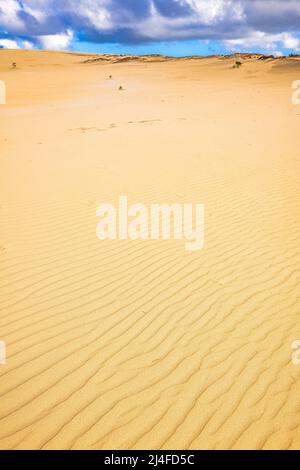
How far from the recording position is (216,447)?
2.37 m

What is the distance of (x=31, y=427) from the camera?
244cm

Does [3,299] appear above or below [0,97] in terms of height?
below

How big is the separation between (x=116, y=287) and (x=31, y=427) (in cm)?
171

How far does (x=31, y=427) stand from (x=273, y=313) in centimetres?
255

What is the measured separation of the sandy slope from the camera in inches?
98.7

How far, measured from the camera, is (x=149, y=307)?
3.58 meters

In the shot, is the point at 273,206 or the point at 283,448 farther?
the point at 273,206

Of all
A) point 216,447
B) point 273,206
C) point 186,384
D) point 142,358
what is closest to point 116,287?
point 142,358

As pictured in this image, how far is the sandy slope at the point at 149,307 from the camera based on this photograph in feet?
8.22

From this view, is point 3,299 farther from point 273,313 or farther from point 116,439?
point 273,313
